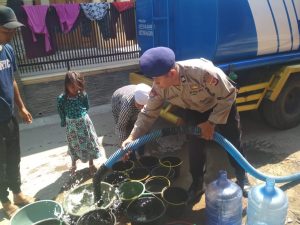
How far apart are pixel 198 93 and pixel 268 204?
42.3 inches

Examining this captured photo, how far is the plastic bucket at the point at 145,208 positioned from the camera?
290 cm

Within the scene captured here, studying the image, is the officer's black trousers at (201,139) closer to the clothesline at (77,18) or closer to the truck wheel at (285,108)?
the truck wheel at (285,108)

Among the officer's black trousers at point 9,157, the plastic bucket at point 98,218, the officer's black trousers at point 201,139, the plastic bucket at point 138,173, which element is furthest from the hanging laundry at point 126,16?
the plastic bucket at point 98,218

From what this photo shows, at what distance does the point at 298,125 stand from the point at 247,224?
2.99 metres

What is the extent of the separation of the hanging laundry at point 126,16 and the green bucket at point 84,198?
13.9 feet

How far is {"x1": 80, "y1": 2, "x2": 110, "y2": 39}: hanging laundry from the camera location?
604 centimetres

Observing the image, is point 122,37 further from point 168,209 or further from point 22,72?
point 168,209

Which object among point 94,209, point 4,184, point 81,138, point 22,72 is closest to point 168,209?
point 94,209

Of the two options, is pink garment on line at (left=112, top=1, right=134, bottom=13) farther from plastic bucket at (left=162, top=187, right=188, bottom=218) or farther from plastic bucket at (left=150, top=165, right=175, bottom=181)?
plastic bucket at (left=162, top=187, right=188, bottom=218)

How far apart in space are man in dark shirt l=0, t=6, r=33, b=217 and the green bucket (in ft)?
2.40

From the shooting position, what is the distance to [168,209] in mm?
3018

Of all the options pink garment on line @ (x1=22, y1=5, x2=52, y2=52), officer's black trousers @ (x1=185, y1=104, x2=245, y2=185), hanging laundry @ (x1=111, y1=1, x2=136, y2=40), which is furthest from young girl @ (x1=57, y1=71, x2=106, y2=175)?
hanging laundry @ (x1=111, y1=1, x2=136, y2=40)

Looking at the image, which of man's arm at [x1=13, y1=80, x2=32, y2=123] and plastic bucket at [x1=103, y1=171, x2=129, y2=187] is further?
plastic bucket at [x1=103, y1=171, x2=129, y2=187]

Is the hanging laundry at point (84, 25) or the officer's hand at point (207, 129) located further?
the hanging laundry at point (84, 25)
